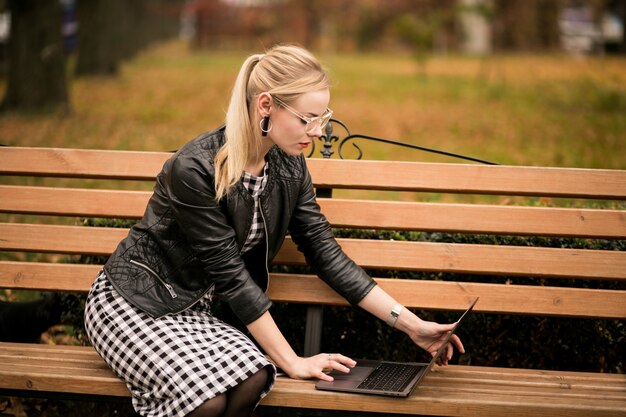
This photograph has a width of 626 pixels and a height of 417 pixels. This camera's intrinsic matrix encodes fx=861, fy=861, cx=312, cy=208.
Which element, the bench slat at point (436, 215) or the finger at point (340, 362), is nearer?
the finger at point (340, 362)

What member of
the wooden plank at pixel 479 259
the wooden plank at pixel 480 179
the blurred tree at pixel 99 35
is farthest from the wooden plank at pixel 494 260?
the blurred tree at pixel 99 35

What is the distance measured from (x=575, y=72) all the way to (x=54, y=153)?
19630 millimetres

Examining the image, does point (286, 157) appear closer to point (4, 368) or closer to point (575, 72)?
point (4, 368)

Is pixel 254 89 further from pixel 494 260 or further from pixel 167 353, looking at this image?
pixel 494 260

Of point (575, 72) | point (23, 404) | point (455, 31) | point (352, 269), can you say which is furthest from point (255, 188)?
point (455, 31)

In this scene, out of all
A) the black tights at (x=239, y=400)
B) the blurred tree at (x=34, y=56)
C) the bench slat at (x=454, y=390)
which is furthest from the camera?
the blurred tree at (x=34, y=56)

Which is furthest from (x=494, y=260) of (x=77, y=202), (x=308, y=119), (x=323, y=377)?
(x=77, y=202)

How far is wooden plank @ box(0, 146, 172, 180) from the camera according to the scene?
12.0 feet

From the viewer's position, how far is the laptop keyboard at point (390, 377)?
3023 mm

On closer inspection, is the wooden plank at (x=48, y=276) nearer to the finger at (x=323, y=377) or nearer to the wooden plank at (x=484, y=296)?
the wooden plank at (x=484, y=296)

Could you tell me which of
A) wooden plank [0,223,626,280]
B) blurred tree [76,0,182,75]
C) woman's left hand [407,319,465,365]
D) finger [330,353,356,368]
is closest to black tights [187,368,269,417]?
finger [330,353,356,368]

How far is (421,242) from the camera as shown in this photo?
3572 mm

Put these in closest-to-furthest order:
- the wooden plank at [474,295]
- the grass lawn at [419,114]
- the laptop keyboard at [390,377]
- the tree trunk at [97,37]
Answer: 1. the laptop keyboard at [390,377]
2. the wooden plank at [474,295]
3. the grass lawn at [419,114]
4. the tree trunk at [97,37]

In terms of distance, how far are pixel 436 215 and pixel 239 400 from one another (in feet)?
3.88
